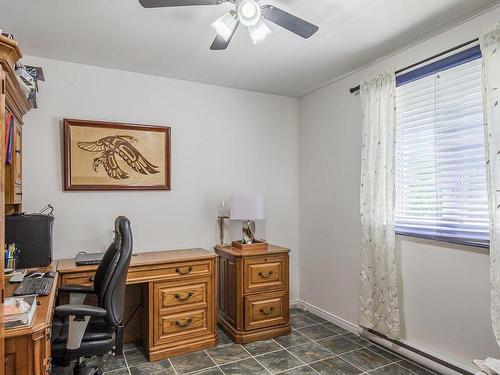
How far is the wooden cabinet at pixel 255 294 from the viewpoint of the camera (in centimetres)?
304

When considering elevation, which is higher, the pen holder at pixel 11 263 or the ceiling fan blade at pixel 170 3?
the ceiling fan blade at pixel 170 3

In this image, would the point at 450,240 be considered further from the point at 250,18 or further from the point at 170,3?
the point at 170,3

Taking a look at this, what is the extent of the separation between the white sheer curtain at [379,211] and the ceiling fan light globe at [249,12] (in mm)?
1462

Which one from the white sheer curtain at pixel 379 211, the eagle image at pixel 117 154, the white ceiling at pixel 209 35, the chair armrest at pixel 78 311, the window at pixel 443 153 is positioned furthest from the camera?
the eagle image at pixel 117 154

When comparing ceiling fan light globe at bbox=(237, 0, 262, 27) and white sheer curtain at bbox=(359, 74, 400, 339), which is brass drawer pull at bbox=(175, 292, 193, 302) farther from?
ceiling fan light globe at bbox=(237, 0, 262, 27)

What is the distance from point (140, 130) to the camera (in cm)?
314

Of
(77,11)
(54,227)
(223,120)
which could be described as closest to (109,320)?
(54,227)

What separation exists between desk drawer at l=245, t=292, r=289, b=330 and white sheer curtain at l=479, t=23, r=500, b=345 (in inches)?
67.3

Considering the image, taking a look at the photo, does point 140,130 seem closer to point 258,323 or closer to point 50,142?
point 50,142

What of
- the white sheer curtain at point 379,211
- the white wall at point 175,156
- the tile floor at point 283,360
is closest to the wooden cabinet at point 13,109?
the white wall at point 175,156

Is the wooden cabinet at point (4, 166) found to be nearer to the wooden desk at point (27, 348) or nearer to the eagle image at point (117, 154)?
the wooden desk at point (27, 348)

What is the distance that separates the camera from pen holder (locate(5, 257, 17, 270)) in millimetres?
2322

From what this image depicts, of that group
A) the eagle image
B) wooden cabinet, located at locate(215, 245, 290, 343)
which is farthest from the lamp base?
the eagle image

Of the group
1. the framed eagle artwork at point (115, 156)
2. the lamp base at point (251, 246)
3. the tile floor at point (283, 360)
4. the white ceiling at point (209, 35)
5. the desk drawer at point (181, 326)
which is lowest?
the tile floor at point (283, 360)
